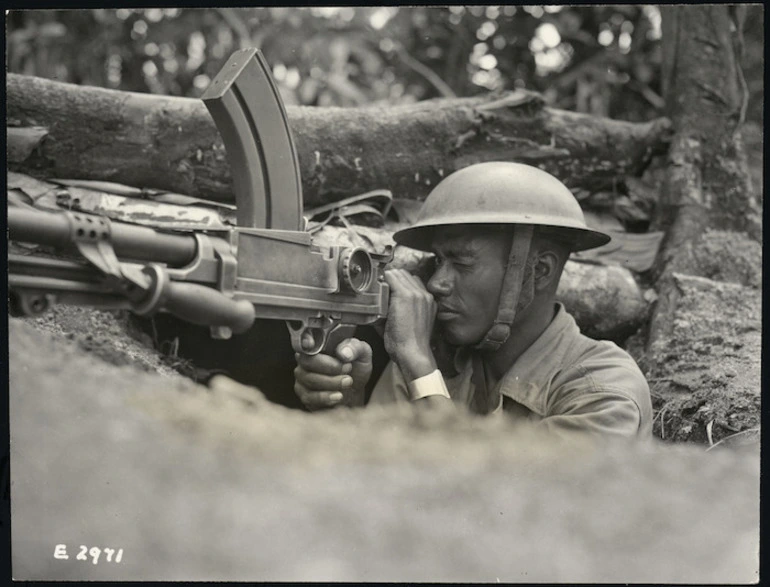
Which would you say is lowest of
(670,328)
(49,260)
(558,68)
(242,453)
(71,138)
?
(242,453)

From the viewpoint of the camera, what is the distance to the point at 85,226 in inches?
72.0

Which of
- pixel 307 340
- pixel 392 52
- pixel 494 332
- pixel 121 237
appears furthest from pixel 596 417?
pixel 392 52

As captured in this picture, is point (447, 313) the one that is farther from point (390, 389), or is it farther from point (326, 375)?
point (326, 375)

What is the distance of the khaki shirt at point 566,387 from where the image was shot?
2484 mm

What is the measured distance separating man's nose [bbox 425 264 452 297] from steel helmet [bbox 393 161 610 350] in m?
0.15

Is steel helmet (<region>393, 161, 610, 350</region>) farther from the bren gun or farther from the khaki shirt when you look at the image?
the bren gun

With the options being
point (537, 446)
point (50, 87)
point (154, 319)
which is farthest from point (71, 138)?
point (537, 446)

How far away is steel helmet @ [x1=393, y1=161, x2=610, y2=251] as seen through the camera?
8.46ft

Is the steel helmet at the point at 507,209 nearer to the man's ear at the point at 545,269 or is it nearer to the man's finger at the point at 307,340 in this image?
the man's ear at the point at 545,269

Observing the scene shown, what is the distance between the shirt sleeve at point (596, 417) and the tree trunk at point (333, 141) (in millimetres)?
1099

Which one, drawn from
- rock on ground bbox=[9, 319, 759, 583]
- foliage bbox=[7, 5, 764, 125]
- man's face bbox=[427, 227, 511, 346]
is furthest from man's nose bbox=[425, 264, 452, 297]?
foliage bbox=[7, 5, 764, 125]

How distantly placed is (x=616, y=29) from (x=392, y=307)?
1.67 metres

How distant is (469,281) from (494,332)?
169 mm

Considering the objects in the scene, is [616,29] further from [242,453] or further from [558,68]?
[242,453]
